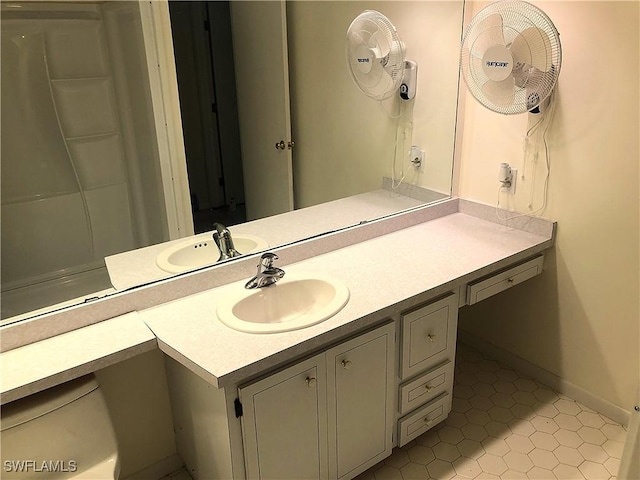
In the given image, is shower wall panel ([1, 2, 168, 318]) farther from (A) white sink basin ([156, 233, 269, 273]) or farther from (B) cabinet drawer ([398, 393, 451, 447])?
(B) cabinet drawer ([398, 393, 451, 447])

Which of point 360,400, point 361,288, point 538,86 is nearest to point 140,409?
point 360,400

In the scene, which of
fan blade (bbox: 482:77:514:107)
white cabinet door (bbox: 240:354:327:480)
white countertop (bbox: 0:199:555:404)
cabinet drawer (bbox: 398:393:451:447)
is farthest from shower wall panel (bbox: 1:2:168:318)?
fan blade (bbox: 482:77:514:107)

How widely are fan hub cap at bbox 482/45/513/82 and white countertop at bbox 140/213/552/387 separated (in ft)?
2.16

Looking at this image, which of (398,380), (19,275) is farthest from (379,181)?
(19,275)

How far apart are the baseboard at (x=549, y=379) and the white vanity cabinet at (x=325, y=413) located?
92 cm

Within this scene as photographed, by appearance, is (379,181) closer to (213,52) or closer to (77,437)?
(213,52)

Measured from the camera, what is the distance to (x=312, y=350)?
1.59m

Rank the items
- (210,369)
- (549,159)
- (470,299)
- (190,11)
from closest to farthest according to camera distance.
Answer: (210,369)
(190,11)
(470,299)
(549,159)

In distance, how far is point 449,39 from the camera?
229 centimetres

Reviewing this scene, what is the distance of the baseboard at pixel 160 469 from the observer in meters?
1.93

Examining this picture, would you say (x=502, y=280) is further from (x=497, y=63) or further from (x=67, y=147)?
(x=67, y=147)

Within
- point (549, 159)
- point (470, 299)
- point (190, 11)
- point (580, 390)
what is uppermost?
point (190, 11)

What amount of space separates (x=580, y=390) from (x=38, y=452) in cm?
206

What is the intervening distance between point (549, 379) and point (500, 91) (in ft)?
4.28
